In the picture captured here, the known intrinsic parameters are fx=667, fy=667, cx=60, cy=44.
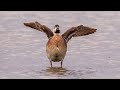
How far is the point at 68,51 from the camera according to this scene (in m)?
19.9

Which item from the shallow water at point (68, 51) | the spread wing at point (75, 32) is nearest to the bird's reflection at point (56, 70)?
the shallow water at point (68, 51)

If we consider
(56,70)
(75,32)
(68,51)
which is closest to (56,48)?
(56,70)

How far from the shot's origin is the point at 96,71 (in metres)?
17.3

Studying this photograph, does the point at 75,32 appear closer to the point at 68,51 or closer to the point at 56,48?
the point at 56,48

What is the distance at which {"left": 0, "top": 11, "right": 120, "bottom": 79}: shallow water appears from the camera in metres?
17.1

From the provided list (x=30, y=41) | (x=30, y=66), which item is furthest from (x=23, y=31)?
(x=30, y=66)

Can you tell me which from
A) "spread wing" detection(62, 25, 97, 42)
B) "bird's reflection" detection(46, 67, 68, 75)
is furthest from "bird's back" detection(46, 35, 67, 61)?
"spread wing" detection(62, 25, 97, 42)

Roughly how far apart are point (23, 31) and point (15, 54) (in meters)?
4.58

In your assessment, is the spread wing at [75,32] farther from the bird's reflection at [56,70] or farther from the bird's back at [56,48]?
the bird's reflection at [56,70]

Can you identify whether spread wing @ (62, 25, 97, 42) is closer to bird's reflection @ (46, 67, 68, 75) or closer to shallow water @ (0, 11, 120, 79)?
shallow water @ (0, 11, 120, 79)

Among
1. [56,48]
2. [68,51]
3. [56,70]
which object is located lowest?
[56,70]

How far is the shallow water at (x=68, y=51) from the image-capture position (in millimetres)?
17083

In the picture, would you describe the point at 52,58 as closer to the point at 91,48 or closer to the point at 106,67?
the point at 106,67

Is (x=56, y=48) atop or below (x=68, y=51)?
below
